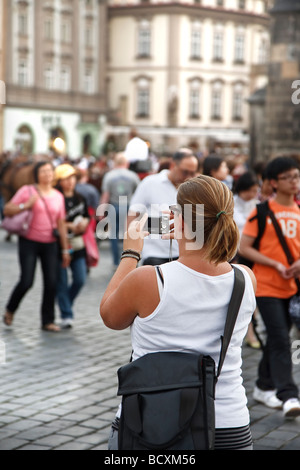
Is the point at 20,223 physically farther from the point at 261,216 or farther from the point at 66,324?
the point at 261,216

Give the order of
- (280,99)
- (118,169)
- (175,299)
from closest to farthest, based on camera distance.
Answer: (175,299) → (118,169) → (280,99)

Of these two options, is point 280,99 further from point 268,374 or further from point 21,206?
point 268,374

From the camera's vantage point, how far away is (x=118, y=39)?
215ft

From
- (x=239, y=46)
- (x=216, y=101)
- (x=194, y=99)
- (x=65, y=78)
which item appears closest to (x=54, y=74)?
(x=65, y=78)

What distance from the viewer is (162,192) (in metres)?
6.82

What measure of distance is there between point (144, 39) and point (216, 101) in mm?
7196

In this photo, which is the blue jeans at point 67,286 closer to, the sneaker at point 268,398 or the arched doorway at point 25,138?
the sneaker at point 268,398

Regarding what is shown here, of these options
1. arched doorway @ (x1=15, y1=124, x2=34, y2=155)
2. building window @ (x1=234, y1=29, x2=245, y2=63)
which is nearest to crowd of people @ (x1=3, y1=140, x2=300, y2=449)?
arched doorway @ (x1=15, y1=124, x2=34, y2=155)

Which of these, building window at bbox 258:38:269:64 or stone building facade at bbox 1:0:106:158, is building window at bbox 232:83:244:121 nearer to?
building window at bbox 258:38:269:64

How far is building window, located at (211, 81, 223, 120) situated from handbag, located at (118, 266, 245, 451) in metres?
64.3

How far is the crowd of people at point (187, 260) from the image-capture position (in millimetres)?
2842

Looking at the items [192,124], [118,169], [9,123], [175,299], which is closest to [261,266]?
[175,299]

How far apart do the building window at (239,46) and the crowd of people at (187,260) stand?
2243 inches

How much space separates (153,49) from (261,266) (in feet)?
197
